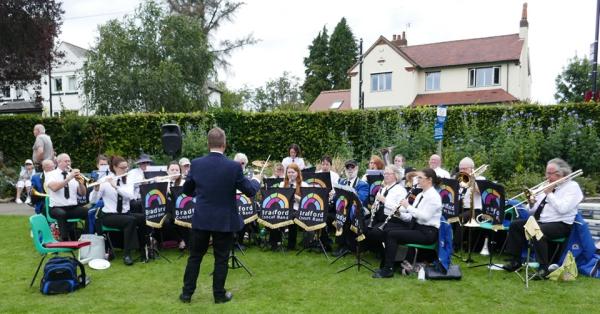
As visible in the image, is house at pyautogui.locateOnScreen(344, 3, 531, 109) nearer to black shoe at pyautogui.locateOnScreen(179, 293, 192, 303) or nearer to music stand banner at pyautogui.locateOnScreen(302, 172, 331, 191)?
music stand banner at pyautogui.locateOnScreen(302, 172, 331, 191)

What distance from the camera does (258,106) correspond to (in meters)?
47.0

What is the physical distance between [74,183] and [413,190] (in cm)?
520

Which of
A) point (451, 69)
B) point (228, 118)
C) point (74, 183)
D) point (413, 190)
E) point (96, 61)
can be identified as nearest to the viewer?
point (413, 190)

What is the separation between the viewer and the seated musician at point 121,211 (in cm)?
648

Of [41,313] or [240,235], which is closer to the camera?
[41,313]

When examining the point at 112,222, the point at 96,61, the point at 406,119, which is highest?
the point at 96,61

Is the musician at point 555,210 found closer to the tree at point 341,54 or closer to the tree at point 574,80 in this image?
the tree at point 574,80

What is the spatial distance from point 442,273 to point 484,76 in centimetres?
2454

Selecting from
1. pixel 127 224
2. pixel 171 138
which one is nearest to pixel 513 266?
pixel 127 224

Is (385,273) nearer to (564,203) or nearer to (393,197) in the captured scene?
(393,197)

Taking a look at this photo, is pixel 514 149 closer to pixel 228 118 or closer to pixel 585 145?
pixel 585 145

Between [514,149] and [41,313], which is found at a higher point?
[514,149]

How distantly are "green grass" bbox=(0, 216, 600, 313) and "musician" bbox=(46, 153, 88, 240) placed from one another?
2.86 feet

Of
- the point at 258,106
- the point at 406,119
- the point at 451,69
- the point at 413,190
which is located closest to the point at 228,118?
the point at 406,119
